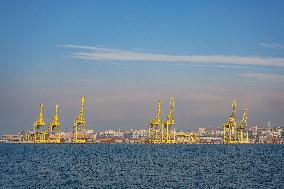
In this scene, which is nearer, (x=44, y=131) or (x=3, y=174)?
(x=3, y=174)

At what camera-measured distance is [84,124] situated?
179 meters

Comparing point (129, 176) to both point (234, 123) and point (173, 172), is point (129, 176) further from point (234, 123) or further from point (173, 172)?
point (234, 123)

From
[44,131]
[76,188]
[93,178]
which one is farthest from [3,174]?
[44,131]

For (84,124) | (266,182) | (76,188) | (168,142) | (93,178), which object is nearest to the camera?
(76,188)

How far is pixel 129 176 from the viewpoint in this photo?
1838 inches

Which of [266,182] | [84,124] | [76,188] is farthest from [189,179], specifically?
[84,124]

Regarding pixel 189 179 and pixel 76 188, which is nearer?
pixel 76 188

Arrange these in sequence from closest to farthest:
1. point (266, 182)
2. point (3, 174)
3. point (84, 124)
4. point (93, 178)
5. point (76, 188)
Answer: point (76, 188), point (266, 182), point (93, 178), point (3, 174), point (84, 124)

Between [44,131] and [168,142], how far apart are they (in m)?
48.8

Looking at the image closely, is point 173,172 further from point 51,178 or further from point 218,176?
point 51,178

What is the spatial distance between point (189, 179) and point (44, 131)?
499 ft

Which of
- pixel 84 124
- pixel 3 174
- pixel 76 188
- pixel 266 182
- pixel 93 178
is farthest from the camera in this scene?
pixel 84 124

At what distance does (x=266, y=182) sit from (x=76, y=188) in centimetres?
1613

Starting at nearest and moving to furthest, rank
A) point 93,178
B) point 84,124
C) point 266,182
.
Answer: point 266,182, point 93,178, point 84,124
